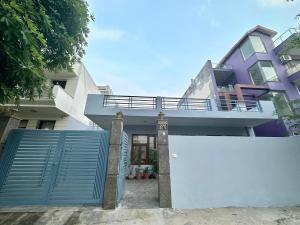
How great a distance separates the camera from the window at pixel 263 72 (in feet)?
40.1

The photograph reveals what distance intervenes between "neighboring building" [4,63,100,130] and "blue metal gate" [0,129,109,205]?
3.98 metres

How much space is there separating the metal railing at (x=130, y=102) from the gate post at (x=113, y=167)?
170 inches

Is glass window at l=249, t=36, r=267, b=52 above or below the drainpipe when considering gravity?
above

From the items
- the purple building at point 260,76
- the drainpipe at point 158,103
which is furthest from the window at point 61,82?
the purple building at point 260,76

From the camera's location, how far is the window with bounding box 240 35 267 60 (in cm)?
1320

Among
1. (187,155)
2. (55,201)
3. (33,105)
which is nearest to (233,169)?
(187,155)

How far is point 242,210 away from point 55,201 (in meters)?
5.46

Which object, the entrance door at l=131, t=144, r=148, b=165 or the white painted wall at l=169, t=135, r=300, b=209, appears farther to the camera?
the entrance door at l=131, t=144, r=148, b=165

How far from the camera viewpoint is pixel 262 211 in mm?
4312

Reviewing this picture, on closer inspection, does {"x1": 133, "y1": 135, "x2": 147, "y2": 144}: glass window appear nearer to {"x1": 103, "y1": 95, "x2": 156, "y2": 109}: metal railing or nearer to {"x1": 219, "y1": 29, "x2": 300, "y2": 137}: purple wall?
{"x1": 103, "y1": 95, "x2": 156, "y2": 109}: metal railing

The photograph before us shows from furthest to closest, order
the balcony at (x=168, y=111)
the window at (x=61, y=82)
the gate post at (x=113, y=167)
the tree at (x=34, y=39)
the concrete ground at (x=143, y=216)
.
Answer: the window at (x=61, y=82) < the balcony at (x=168, y=111) < the gate post at (x=113, y=167) < the concrete ground at (x=143, y=216) < the tree at (x=34, y=39)

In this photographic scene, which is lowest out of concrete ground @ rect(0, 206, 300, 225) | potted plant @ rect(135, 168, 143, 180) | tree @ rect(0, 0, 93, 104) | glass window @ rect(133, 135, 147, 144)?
concrete ground @ rect(0, 206, 300, 225)

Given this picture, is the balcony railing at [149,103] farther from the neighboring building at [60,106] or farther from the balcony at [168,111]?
the neighboring building at [60,106]

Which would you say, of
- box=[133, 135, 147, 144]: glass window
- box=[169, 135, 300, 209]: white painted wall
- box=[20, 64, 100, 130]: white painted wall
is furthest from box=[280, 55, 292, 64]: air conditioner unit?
box=[20, 64, 100, 130]: white painted wall
